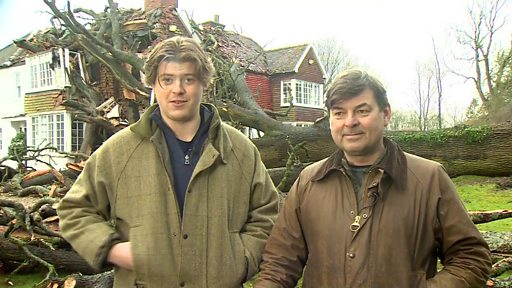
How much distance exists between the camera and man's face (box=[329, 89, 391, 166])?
232 cm

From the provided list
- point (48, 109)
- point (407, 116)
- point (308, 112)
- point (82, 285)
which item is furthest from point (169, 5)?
point (407, 116)

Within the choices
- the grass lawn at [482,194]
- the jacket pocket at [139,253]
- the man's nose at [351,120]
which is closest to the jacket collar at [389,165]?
the man's nose at [351,120]

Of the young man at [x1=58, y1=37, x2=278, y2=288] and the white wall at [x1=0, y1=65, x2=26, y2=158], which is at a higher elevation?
the white wall at [x1=0, y1=65, x2=26, y2=158]

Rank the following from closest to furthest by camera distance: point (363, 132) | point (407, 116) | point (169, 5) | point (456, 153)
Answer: point (363, 132) → point (456, 153) → point (169, 5) → point (407, 116)

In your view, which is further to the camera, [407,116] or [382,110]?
[407,116]

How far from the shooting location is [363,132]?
2320 mm

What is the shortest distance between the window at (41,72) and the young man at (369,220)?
19.4 metres

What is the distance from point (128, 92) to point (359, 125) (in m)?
13.4

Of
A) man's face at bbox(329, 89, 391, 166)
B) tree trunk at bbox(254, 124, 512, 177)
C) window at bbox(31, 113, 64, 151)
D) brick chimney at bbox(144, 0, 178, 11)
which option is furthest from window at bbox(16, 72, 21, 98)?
man's face at bbox(329, 89, 391, 166)

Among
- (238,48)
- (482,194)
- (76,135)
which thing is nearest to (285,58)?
(238,48)

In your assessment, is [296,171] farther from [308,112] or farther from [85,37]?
[308,112]

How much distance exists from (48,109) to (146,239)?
798 inches

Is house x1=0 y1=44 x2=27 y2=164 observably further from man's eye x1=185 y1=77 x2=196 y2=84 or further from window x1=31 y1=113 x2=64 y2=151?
man's eye x1=185 y1=77 x2=196 y2=84

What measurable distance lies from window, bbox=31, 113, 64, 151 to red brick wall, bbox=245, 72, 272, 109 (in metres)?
9.03
